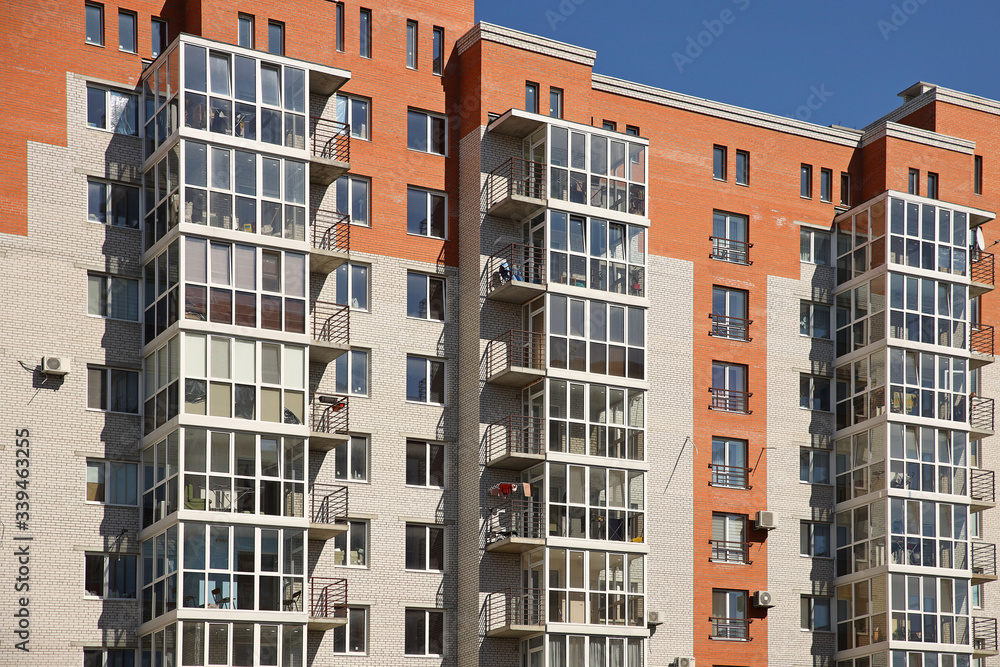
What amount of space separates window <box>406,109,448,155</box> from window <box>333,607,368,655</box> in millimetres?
14013

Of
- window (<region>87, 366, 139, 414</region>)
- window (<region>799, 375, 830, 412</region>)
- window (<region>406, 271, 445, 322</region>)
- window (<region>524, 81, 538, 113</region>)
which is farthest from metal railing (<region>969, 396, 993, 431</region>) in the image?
window (<region>87, 366, 139, 414</region>)

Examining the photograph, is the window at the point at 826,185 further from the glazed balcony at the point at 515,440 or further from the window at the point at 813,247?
the glazed balcony at the point at 515,440

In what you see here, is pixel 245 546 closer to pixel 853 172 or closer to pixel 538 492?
pixel 538 492

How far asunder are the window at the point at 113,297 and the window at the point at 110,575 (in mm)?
6470

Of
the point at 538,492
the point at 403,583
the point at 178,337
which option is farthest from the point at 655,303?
the point at 178,337

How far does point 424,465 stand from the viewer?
42.2 meters

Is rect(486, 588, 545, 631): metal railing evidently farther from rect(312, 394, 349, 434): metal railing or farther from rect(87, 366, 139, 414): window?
rect(87, 366, 139, 414): window

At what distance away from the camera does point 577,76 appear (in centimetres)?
4597

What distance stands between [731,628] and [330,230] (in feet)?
57.5

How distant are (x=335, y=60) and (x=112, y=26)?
6.50 meters

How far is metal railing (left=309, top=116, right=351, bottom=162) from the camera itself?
A: 42.2m

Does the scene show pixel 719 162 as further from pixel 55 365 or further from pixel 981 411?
pixel 55 365

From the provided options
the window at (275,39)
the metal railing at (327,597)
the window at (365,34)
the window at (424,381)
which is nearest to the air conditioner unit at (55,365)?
the metal railing at (327,597)

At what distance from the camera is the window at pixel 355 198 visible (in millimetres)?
42500
